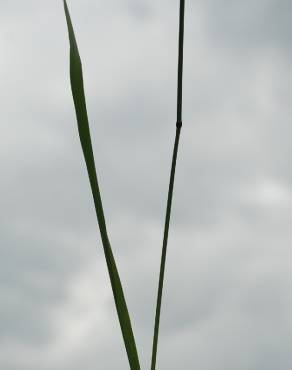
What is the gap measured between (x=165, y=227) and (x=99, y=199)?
11 cm

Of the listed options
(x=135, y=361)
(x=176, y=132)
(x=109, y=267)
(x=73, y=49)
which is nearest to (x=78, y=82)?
(x=73, y=49)

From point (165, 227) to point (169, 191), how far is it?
5cm

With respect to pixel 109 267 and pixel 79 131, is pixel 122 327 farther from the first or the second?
pixel 79 131

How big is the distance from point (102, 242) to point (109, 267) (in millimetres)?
41

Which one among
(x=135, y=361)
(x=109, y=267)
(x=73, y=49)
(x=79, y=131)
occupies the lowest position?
(x=135, y=361)

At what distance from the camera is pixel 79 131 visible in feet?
4.61

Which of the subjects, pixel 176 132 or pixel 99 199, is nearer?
pixel 99 199

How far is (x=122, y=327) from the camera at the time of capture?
4.57 feet

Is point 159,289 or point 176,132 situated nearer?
point 159,289

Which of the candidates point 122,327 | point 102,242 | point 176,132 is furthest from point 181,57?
point 122,327

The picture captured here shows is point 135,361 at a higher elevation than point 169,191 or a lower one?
lower

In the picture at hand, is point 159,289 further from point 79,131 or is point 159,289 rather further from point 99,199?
point 79,131

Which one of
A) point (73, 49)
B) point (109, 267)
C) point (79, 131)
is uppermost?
point (73, 49)

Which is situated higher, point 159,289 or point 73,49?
point 73,49
